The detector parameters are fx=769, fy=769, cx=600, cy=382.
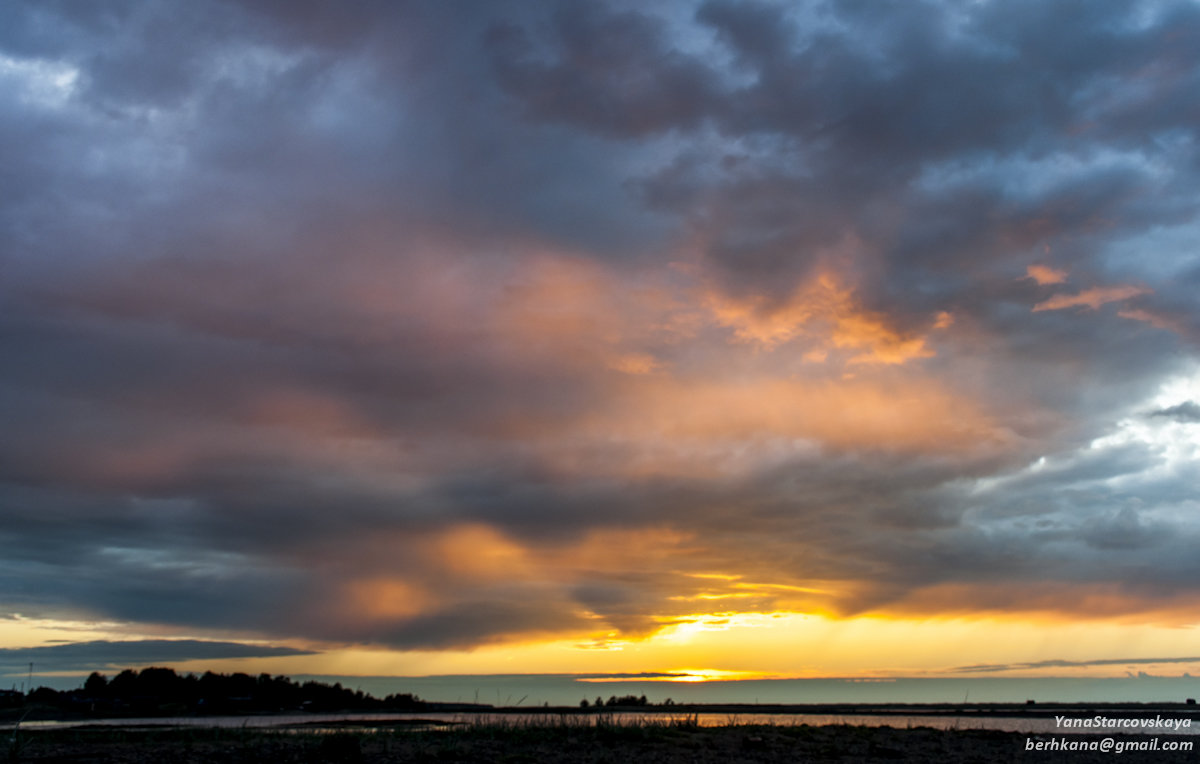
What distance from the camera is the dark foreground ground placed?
2894 cm

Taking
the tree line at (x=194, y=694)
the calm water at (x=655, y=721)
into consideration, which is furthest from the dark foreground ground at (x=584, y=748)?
the tree line at (x=194, y=694)

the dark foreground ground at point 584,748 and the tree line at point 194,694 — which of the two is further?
the tree line at point 194,694

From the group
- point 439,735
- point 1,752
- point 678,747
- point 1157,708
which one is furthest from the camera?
point 1157,708

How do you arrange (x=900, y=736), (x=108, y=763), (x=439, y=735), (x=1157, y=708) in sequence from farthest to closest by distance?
1. (x=1157, y=708)
2. (x=900, y=736)
3. (x=439, y=735)
4. (x=108, y=763)

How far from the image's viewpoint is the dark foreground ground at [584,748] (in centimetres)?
2894

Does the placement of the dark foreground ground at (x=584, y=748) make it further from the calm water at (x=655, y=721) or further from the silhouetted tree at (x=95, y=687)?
the silhouetted tree at (x=95, y=687)

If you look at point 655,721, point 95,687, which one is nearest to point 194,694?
point 95,687

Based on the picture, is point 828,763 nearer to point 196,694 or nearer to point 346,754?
point 346,754

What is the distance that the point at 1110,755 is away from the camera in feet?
127

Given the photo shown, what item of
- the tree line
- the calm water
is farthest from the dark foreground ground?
the tree line

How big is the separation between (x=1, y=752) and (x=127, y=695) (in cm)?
14570

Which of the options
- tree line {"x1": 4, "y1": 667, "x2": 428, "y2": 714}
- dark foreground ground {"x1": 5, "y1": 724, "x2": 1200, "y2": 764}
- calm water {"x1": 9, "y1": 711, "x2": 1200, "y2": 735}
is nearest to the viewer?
dark foreground ground {"x1": 5, "y1": 724, "x2": 1200, "y2": 764}

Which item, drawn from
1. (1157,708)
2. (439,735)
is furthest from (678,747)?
(1157,708)

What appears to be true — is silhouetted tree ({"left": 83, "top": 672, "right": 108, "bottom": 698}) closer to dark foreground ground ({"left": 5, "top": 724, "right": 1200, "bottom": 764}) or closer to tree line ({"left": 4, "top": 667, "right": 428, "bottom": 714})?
tree line ({"left": 4, "top": 667, "right": 428, "bottom": 714})
